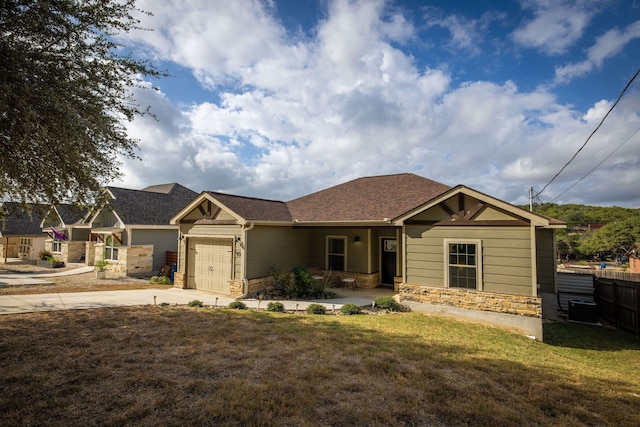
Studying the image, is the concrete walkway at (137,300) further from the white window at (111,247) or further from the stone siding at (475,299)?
the white window at (111,247)

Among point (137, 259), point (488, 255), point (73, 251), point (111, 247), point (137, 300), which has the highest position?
point (488, 255)

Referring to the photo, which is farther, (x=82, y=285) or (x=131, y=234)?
(x=131, y=234)

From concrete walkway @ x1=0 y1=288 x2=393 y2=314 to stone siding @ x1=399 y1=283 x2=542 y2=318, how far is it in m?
1.88

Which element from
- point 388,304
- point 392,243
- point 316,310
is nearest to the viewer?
point 316,310

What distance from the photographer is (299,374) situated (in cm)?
496

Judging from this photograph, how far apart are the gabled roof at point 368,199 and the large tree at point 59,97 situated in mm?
8495

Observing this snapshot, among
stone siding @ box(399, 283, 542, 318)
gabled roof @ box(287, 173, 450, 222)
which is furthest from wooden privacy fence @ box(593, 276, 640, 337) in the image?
gabled roof @ box(287, 173, 450, 222)

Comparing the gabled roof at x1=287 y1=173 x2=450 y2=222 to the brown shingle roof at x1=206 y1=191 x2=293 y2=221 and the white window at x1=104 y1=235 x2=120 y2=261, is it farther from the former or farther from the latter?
the white window at x1=104 y1=235 x2=120 y2=261

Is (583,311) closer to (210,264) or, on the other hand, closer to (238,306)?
(238,306)

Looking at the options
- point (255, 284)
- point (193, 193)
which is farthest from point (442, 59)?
point (193, 193)

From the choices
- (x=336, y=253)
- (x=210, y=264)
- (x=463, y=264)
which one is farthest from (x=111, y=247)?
(x=463, y=264)

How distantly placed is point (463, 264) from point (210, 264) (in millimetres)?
10030

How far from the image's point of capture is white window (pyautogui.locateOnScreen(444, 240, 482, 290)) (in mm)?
8969

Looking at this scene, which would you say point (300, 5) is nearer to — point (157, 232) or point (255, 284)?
point (255, 284)
